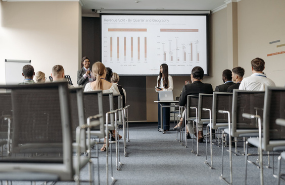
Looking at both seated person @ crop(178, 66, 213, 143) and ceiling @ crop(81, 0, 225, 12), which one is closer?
seated person @ crop(178, 66, 213, 143)

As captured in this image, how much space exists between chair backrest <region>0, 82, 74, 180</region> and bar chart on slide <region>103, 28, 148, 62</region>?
6.13 meters

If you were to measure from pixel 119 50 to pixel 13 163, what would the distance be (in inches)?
248

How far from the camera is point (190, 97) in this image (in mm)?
3846

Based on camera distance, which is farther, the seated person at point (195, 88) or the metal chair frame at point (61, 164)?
the seated person at point (195, 88)

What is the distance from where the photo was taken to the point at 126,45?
7.52m

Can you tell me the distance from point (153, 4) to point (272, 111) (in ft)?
19.4

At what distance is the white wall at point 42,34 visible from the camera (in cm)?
663

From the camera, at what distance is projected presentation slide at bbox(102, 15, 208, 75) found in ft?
24.6

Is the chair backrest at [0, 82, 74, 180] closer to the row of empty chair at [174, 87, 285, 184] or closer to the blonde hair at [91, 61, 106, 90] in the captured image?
the row of empty chair at [174, 87, 285, 184]

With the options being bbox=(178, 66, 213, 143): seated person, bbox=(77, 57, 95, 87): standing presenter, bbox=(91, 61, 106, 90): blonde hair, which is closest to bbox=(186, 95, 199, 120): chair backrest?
bbox=(178, 66, 213, 143): seated person

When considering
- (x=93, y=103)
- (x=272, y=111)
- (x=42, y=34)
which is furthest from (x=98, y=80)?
(x=42, y=34)

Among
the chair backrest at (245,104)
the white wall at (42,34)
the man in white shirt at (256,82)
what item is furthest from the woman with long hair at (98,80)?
the white wall at (42,34)

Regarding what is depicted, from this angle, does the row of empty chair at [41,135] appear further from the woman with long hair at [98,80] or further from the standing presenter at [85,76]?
the standing presenter at [85,76]

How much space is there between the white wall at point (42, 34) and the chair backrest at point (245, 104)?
16.3 feet
